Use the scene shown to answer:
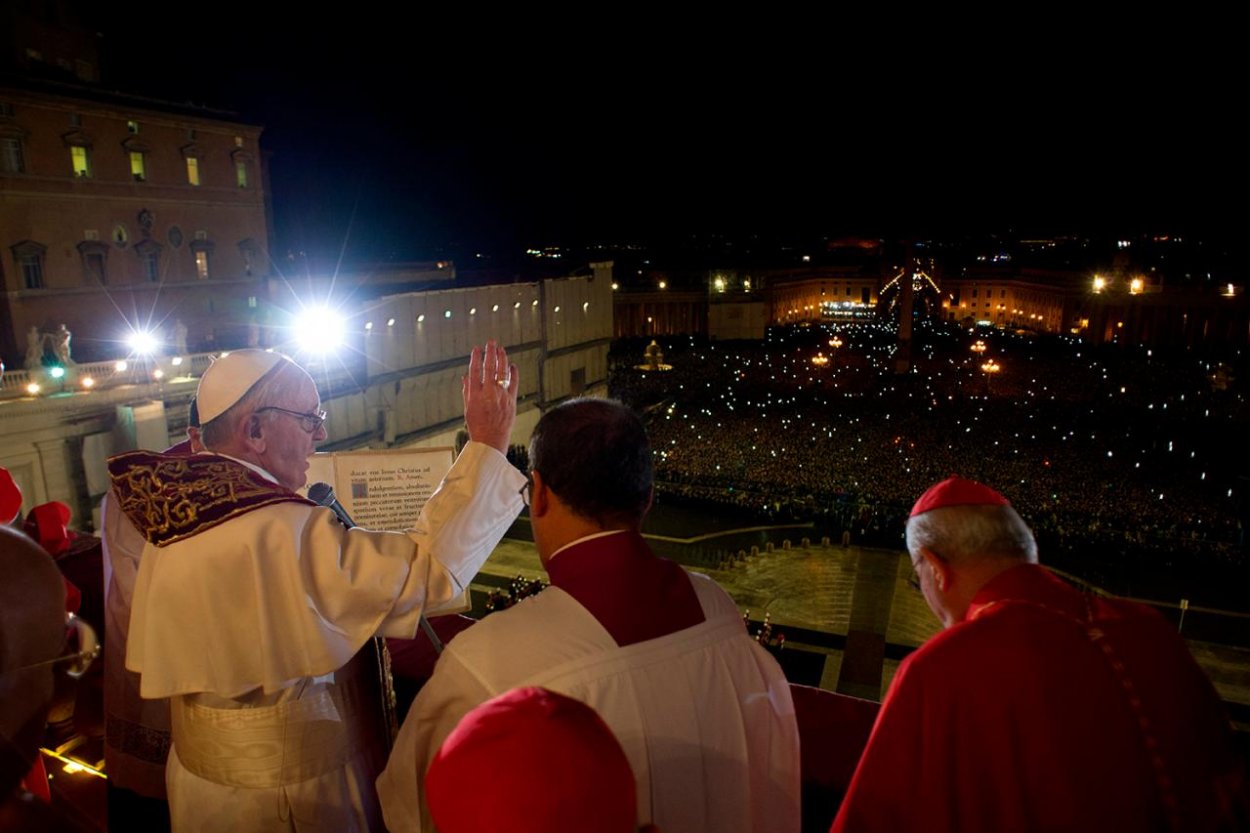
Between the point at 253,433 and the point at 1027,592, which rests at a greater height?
the point at 253,433

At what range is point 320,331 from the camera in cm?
2397

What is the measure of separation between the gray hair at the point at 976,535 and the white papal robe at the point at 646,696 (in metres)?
0.69

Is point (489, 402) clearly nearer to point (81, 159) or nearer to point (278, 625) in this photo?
point (278, 625)

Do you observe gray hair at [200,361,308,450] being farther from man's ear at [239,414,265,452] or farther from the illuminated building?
the illuminated building

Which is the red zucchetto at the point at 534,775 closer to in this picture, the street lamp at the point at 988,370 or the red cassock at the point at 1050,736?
the red cassock at the point at 1050,736

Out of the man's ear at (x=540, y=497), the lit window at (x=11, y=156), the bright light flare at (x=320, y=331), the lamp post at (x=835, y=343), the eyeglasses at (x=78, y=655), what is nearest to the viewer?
the eyeglasses at (x=78, y=655)

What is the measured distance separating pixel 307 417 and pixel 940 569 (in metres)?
2.24

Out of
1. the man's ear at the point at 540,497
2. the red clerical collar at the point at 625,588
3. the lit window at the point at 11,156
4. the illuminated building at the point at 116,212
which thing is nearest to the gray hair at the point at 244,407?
the man's ear at the point at 540,497

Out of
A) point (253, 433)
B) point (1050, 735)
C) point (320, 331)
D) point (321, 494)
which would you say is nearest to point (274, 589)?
point (253, 433)

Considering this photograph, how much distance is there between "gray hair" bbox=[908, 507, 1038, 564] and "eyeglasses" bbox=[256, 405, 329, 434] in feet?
6.87

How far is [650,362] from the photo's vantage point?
39.5 metres

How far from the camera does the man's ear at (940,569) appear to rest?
2215 mm

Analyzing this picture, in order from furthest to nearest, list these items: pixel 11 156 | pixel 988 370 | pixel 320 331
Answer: pixel 988 370
pixel 320 331
pixel 11 156

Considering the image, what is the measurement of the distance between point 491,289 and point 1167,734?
31.6m
